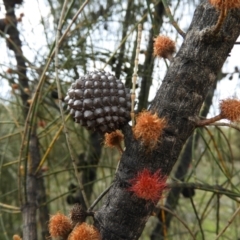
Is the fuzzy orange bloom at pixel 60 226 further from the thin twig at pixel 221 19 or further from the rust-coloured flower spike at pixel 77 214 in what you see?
the thin twig at pixel 221 19

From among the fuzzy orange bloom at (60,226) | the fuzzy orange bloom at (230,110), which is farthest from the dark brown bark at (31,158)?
the fuzzy orange bloom at (230,110)

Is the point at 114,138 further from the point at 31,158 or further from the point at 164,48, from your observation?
the point at 31,158

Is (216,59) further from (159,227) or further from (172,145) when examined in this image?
(159,227)

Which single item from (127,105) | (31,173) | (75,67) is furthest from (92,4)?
(127,105)

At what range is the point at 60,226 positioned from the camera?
41 cm

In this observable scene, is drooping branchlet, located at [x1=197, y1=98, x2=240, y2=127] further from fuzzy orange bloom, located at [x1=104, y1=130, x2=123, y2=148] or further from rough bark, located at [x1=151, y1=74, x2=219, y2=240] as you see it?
rough bark, located at [x1=151, y1=74, x2=219, y2=240]

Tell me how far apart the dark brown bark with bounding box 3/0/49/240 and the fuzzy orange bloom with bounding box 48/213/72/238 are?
0.20m

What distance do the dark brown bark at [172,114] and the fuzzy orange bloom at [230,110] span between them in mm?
18

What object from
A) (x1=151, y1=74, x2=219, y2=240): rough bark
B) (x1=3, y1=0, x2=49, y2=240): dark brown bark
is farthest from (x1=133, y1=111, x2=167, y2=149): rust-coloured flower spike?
(x1=151, y1=74, x2=219, y2=240): rough bark

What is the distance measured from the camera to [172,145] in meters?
0.39

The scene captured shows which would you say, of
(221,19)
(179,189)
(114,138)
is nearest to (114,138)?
(114,138)

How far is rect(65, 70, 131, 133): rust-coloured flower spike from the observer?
40cm

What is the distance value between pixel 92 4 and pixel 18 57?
0.21 metres

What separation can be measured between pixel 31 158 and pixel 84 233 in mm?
326
